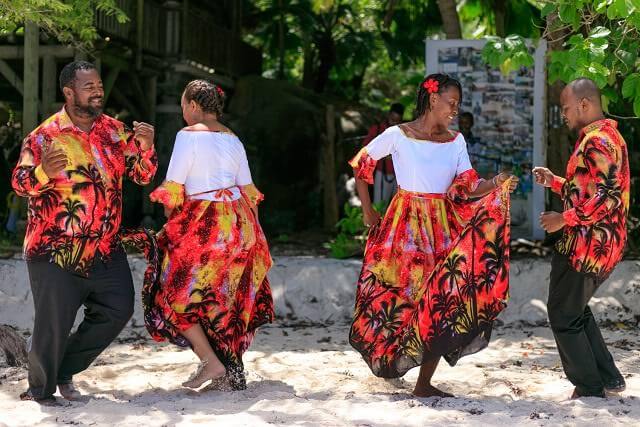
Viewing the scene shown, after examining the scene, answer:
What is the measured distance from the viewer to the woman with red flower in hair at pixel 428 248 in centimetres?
511

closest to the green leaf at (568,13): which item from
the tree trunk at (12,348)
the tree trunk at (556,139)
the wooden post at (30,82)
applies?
the tree trunk at (556,139)

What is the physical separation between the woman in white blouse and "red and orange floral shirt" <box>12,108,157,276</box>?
34 cm

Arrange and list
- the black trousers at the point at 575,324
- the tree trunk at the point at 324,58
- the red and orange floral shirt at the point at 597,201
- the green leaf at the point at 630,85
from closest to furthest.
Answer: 1. the red and orange floral shirt at the point at 597,201
2. the black trousers at the point at 575,324
3. the green leaf at the point at 630,85
4. the tree trunk at the point at 324,58

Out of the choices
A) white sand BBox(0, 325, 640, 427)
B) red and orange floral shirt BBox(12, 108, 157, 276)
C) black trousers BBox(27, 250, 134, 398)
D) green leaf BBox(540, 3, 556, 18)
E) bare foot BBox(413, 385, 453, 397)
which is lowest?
white sand BBox(0, 325, 640, 427)

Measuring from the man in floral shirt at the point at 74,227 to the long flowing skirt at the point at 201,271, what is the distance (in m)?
0.21

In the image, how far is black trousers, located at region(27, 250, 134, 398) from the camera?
5023 millimetres

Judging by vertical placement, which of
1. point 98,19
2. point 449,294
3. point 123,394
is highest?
point 98,19

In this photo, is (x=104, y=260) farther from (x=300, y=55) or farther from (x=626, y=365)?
(x=300, y=55)

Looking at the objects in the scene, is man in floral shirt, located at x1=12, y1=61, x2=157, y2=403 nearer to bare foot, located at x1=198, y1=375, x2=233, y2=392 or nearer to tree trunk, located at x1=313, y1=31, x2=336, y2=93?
bare foot, located at x1=198, y1=375, x2=233, y2=392

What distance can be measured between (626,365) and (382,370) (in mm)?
1942

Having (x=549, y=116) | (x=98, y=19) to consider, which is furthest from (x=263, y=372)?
(x=98, y=19)

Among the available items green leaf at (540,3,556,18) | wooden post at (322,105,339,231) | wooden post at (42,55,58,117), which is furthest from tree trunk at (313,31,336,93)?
green leaf at (540,3,556,18)

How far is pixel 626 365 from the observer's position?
6473mm

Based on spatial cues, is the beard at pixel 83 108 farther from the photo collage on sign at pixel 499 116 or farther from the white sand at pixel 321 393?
the photo collage on sign at pixel 499 116
